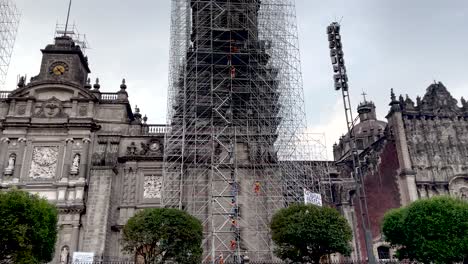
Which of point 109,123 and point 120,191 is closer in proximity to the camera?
point 120,191

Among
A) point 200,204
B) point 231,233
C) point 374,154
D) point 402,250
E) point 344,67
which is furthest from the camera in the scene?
point 374,154

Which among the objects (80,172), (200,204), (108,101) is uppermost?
(108,101)

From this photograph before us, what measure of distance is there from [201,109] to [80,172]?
9411 millimetres

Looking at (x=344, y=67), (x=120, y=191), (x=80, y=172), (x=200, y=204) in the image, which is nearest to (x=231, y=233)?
(x=200, y=204)

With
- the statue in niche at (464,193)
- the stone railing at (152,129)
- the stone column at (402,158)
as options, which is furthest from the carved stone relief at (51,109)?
the statue in niche at (464,193)

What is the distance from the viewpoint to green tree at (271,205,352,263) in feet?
72.4

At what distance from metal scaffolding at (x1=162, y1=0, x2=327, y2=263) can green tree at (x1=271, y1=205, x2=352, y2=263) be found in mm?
4545

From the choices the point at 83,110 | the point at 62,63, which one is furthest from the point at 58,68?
the point at 83,110

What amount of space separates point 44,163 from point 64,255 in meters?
6.73

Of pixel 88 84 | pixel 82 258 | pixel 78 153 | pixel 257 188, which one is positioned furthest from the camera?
pixel 88 84

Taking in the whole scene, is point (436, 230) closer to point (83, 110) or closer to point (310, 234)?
point (310, 234)

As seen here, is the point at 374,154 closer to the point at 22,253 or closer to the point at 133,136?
the point at 133,136

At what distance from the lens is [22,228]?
19562 mm

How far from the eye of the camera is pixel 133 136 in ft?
105
